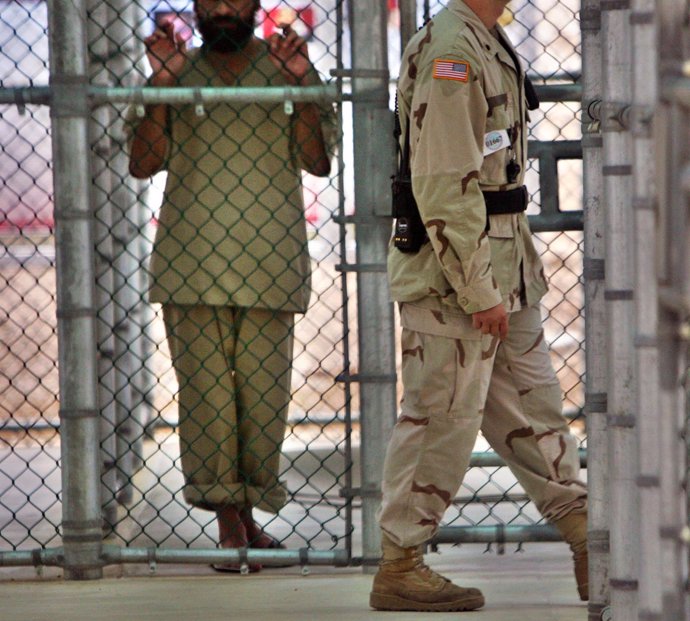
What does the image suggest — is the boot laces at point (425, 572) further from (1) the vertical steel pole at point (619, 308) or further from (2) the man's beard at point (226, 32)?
(2) the man's beard at point (226, 32)

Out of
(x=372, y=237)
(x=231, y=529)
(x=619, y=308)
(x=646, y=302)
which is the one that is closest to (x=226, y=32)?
(x=372, y=237)

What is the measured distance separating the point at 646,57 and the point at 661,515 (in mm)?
773

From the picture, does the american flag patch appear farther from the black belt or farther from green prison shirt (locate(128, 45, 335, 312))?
green prison shirt (locate(128, 45, 335, 312))

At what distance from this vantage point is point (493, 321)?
407 centimetres

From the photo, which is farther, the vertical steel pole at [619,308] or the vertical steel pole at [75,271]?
the vertical steel pole at [75,271]

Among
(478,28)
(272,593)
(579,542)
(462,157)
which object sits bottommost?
(272,593)

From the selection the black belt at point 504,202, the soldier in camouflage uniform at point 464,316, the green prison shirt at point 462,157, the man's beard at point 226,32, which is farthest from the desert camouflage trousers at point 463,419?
the man's beard at point 226,32

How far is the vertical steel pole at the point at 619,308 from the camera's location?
10.1ft

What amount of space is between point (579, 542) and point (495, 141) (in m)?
1.20

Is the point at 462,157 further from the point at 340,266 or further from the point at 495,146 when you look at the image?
the point at 340,266

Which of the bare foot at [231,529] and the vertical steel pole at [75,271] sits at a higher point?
the vertical steel pole at [75,271]

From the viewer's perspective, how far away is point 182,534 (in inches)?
227

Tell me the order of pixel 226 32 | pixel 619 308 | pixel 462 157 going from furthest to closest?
1. pixel 226 32
2. pixel 462 157
3. pixel 619 308

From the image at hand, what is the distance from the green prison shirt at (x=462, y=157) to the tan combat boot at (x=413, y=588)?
0.78m
